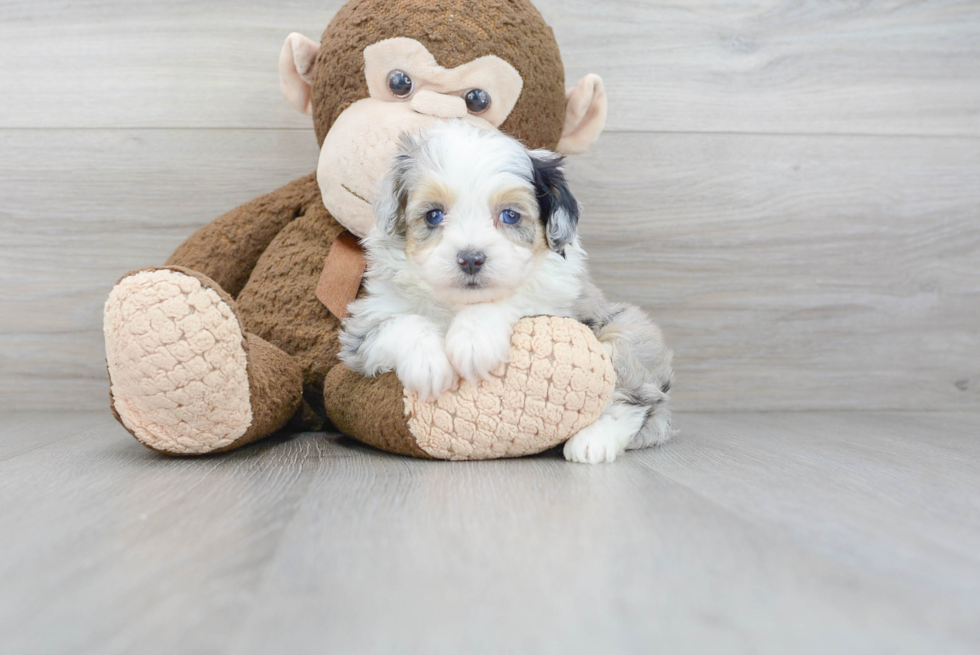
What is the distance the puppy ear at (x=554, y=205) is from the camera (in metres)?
1.34

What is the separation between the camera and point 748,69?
6.77 ft

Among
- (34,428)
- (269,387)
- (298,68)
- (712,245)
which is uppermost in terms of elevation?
(298,68)

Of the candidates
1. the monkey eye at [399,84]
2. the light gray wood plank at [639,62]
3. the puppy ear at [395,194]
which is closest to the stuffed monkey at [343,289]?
the monkey eye at [399,84]

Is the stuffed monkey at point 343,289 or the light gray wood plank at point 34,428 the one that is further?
the light gray wood plank at point 34,428

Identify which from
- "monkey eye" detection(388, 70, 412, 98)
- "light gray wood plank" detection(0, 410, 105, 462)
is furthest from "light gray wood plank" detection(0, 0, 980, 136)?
"light gray wood plank" detection(0, 410, 105, 462)

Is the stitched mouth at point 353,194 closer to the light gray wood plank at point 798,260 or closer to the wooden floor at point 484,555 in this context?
the wooden floor at point 484,555

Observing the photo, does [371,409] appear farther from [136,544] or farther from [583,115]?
[583,115]

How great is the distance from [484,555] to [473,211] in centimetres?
65

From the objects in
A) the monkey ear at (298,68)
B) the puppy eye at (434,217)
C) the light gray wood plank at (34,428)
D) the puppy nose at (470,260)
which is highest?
the monkey ear at (298,68)

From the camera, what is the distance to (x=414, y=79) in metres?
1.52

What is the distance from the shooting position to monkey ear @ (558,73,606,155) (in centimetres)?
170

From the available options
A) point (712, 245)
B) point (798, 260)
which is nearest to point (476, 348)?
point (712, 245)

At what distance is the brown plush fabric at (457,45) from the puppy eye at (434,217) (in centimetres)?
36

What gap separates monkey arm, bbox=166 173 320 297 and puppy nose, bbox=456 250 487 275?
676mm
